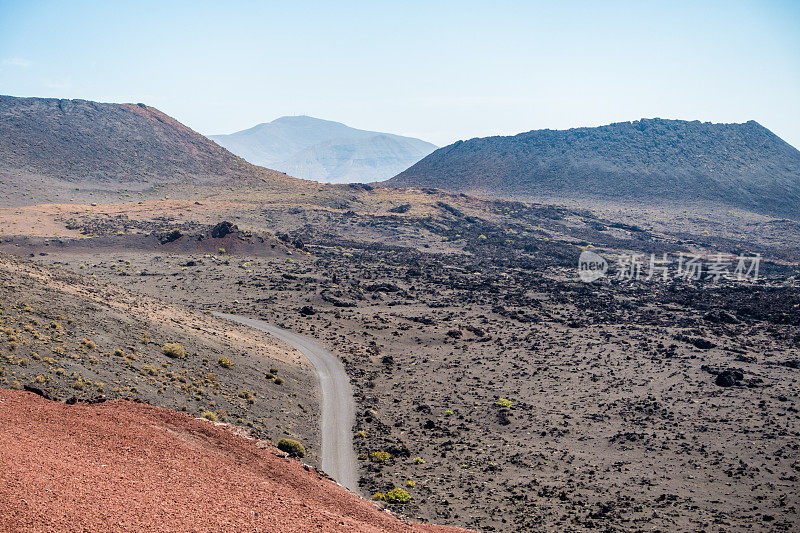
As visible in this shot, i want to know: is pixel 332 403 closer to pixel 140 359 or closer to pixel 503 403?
pixel 503 403

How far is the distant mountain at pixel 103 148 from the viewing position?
116 m

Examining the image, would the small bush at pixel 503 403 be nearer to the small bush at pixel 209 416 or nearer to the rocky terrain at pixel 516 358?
the rocky terrain at pixel 516 358

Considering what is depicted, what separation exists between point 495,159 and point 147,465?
186 metres

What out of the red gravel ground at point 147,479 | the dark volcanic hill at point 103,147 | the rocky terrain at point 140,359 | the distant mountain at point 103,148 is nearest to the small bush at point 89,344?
the rocky terrain at point 140,359

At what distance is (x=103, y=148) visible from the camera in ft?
427

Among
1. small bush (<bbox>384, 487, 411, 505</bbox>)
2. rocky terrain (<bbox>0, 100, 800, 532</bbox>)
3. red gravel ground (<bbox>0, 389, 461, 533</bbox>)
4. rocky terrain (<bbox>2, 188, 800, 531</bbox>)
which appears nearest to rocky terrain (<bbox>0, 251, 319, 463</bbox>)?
rocky terrain (<bbox>0, 100, 800, 532</bbox>)

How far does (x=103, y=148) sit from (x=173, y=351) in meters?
119

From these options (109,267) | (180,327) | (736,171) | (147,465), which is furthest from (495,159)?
(147,465)

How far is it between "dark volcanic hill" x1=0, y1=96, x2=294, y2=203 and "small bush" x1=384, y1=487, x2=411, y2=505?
110 m

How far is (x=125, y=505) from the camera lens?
1328cm

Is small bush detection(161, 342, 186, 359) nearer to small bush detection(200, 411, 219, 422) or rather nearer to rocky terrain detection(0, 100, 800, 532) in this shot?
rocky terrain detection(0, 100, 800, 532)

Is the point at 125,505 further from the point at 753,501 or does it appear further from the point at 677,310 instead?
the point at 677,310

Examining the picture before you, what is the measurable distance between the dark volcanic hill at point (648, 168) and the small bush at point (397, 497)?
14642 cm

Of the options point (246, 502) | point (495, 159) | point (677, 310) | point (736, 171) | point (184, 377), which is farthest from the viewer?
point (495, 159)
